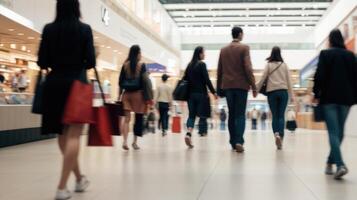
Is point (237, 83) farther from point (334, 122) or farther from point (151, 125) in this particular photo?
point (151, 125)

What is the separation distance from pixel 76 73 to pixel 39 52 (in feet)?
1.17

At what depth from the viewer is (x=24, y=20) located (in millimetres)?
12828

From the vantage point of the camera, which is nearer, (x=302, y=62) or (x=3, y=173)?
(x=3, y=173)

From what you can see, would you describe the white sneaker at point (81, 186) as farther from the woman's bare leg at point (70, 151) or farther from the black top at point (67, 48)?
the black top at point (67, 48)


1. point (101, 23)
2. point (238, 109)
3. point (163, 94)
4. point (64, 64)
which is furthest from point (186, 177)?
point (101, 23)

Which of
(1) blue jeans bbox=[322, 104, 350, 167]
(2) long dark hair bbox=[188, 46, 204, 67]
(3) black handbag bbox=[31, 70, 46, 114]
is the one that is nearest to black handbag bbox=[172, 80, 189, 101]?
(2) long dark hair bbox=[188, 46, 204, 67]

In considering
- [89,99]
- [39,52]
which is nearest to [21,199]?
[89,99]

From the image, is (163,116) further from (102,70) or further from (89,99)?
(102,70)

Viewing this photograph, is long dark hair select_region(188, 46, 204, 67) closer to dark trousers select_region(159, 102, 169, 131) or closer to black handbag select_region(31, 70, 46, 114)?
dark trousers select_region(159, 102, 169, 131)

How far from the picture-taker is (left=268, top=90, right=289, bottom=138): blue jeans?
7918 mm

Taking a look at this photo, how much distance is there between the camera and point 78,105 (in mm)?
3389

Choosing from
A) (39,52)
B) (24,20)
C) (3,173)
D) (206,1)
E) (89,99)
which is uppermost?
(206,1)

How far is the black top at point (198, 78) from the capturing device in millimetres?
8531

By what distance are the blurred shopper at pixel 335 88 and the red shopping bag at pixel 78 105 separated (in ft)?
7.92
